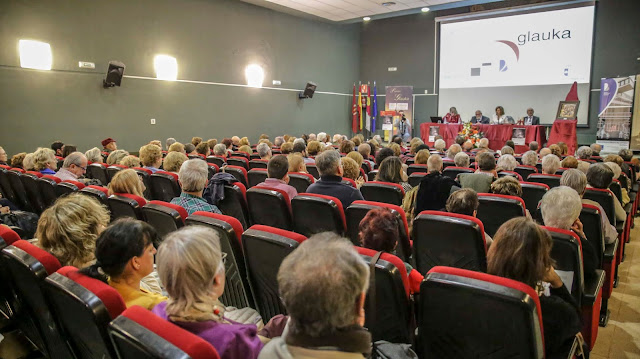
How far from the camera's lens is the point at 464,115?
539 inches

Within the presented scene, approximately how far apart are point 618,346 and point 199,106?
9856mm

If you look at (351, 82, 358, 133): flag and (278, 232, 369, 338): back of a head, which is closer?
(278, 232, 369, 338): back of a head

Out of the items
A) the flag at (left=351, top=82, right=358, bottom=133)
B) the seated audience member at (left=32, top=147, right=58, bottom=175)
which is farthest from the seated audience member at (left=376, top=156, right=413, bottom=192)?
the flag at (left=351, top=82, right=358, bottom=133)

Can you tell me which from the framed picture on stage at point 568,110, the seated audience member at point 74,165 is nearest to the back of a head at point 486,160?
the seated audience member at point 74,165

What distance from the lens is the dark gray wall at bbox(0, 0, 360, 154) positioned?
303 inches

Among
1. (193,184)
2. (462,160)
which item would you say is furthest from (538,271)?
(462,160)

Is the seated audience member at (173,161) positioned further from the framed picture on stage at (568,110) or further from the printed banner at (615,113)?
the printed banner at (615,113)

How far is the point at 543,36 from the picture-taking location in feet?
38.2

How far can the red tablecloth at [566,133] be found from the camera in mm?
10344

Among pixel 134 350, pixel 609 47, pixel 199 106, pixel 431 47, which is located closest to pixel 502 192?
pixel 134 350

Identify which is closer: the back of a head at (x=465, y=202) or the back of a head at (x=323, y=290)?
the back of a head at (x=323, y=290)

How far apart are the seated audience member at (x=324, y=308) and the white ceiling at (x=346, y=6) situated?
1109 centimetres

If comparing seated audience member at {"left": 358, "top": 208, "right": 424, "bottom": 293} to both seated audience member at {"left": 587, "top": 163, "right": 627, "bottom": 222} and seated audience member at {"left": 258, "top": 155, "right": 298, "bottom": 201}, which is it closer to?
seated audience member at {"left": 258, "top": 155, "right": 298, "bottom": 201}

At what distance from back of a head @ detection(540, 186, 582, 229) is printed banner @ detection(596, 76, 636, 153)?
10.1 metres
